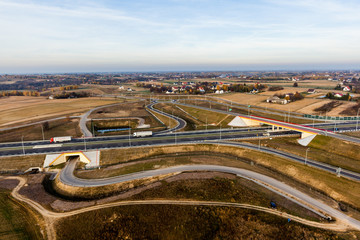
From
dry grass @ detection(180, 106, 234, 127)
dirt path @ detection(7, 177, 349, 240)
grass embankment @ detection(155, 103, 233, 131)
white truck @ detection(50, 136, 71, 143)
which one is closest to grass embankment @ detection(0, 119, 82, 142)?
white truck @ detection(50, 136, 71, 143)

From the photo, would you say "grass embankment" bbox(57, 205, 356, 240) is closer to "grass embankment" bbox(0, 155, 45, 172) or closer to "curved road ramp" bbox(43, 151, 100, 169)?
"curved road ramp" bbox(43, 151, 100, 169)

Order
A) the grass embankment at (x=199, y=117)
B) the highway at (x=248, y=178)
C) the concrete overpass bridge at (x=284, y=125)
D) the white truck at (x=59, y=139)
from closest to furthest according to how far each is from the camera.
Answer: the highway at (x=248, y=178) → the concrete overpass bridge at (x=284, y=125) → the white truck at (x=59, y=139) → the grass embankment at (x=199, y=117)

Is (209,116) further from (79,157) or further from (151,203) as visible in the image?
(151,203)

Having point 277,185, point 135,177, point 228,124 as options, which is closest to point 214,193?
point 277,185

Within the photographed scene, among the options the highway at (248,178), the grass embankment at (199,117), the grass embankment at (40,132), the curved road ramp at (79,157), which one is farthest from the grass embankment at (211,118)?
the grass embankment at (40,132)

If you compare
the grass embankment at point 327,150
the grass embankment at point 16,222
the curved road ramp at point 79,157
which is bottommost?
Answer: the grass embankment at point 16,222

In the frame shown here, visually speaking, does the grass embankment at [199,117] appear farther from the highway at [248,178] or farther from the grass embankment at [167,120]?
the highway at [248,178]
